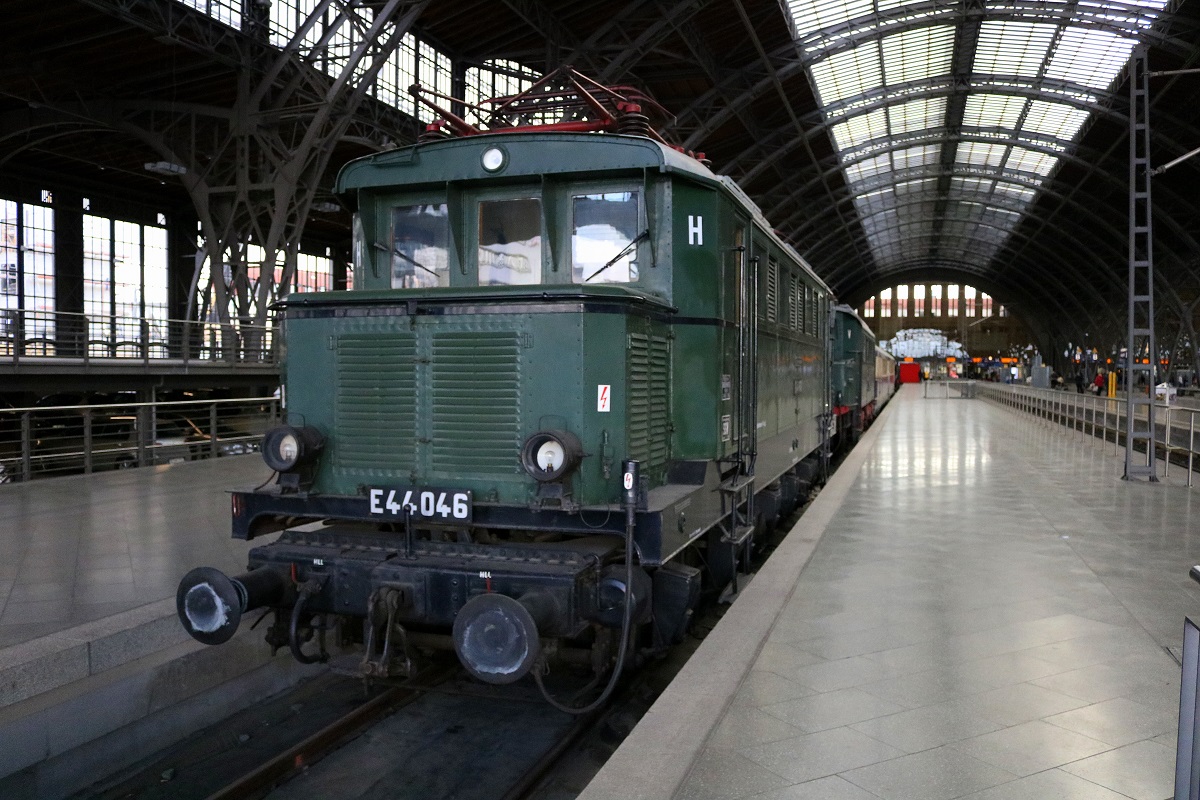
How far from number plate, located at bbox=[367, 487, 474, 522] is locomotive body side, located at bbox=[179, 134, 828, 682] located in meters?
0.01

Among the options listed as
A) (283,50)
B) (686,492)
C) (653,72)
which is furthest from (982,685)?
(653,72)

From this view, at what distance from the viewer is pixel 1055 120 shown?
43.3m

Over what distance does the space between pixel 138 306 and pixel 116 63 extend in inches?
702

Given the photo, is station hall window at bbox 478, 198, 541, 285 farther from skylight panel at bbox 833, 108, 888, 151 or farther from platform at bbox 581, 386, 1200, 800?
skylight panel at bbox 833, 108, 888, 151

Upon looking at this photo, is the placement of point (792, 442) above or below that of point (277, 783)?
above

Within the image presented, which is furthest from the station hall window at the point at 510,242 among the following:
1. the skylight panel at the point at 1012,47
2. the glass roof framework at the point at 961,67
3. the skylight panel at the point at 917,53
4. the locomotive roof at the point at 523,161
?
the skylight panel at the point at 1012,47

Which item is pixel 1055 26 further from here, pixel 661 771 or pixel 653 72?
pixel 661 771

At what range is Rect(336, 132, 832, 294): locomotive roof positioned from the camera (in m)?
5.93

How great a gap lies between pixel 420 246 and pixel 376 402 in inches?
51.5

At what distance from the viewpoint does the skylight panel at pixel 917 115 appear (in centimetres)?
4400

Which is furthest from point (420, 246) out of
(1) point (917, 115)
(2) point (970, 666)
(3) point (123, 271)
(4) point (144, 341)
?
(1) point (917, 115)

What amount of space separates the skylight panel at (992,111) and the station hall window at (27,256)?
124 ft

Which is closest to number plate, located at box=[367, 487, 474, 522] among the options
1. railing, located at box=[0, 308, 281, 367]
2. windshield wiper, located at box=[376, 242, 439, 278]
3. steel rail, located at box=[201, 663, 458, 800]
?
steel rail, located at box=[201, 663, 458, 800]

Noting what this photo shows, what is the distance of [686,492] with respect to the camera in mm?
5867
